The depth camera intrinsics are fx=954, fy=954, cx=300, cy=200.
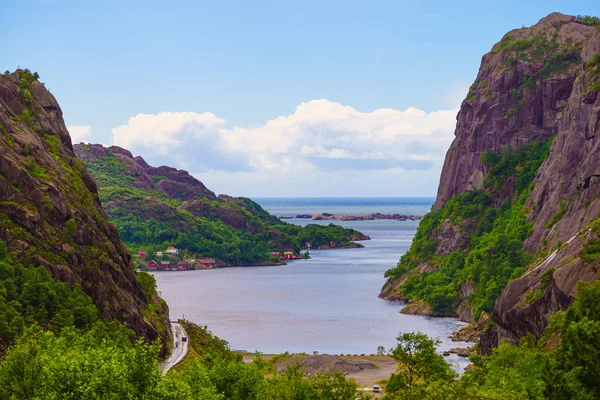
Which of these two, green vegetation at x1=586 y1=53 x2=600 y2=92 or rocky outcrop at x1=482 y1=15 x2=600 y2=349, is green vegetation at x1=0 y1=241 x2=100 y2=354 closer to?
rocky outcrop at x1=482 y1=15 x2=600 y2=349

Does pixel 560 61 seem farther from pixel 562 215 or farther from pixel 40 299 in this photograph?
pixel 40 299

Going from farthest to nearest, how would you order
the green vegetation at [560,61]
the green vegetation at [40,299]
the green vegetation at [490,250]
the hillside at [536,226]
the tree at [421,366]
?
1. the green vegetation at [560,61]
2. the green vegetation at [490,250]
3. the hillside at [536,226]
4. the green vegetation at [40,299]
5. the tree at [421,366]

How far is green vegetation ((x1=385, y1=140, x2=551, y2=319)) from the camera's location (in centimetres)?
15838

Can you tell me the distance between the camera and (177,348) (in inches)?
4747

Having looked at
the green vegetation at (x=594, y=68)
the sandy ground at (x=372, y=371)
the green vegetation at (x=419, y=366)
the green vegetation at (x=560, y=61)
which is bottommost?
the sandy ground at (x=372, y=371)

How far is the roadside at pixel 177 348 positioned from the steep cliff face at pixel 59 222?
217cm

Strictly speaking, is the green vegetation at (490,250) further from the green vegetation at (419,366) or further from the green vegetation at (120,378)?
the green vegetation at (120,378)

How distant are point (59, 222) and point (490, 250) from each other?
3241 inches

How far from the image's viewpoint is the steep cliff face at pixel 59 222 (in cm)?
10994

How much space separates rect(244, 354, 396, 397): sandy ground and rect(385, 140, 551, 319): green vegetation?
93.5 ft

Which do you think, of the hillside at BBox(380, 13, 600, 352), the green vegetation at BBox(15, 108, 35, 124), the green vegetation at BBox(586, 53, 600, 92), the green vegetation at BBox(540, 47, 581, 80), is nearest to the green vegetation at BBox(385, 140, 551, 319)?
the hillside at BBox(380, 13, 600, 352)

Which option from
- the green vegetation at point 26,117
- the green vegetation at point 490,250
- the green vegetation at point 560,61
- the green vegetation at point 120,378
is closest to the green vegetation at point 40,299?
the green vegetation at point 120,378

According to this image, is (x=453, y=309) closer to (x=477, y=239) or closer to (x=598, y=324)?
(x=477, y=239)

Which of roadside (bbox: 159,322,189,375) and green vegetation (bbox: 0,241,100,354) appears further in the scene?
roadside (bbox: 159,322,189,375)
